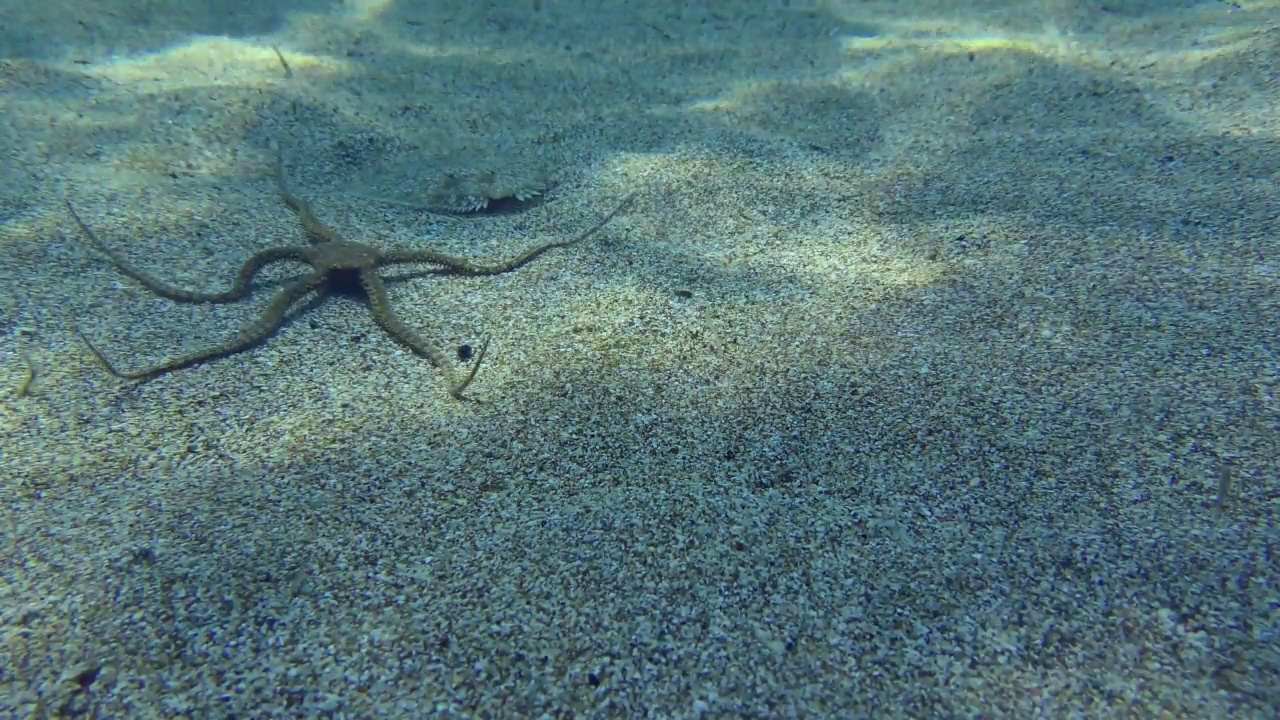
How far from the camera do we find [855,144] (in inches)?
176

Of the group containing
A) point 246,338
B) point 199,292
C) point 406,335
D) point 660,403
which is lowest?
point 660,403

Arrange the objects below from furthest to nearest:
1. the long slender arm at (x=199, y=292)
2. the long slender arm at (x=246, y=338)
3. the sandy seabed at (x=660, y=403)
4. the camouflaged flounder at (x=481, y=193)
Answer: the camouflaged flounder at (x=481, y=193) → the long slender arm at (x=199, y=292) → the long slender arm at (x=246, y=338) → the sandy seabed at (x=660, y=403)

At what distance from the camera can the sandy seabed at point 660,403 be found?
1758 mm

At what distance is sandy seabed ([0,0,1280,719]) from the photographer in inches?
69.2

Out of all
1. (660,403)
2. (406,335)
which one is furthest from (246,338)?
(660,403)

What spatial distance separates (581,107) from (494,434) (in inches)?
136

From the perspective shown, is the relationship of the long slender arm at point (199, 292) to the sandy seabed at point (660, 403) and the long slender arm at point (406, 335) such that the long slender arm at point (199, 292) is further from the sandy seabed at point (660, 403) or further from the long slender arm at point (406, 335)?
the long slender arm at point (406, 335)

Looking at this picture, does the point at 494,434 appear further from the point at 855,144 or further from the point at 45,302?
the point at 855,144

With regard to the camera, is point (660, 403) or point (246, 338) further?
point (246, 338)

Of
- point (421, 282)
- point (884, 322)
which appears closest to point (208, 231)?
point (421, 282)

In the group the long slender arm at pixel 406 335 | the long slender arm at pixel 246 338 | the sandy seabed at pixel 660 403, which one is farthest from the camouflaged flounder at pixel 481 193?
the long slender arm at pixel 246 338

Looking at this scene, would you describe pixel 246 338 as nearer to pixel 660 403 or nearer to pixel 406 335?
pixel 406 335

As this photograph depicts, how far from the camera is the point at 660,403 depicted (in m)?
2.64

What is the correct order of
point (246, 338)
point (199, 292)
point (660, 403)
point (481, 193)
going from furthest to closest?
point (481, 193), point (199, 292), point (246, 338), point (660, 403)
